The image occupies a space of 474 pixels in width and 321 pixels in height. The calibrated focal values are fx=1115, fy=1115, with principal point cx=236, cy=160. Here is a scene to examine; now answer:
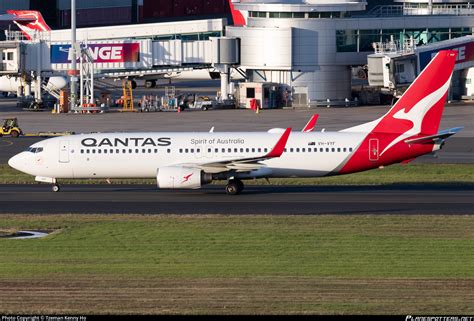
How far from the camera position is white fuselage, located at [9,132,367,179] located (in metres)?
59.0

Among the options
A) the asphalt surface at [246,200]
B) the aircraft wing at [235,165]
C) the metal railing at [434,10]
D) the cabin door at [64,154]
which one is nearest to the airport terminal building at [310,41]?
the metal railing at [434,10]

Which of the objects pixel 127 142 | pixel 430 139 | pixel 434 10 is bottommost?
pixel 127 142

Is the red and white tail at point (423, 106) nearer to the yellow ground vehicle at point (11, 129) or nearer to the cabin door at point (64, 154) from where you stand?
the cabin door at point (64, 154)

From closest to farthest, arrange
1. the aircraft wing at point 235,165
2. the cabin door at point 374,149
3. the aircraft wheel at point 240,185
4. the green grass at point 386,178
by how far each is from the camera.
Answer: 1. the cabin door at point 374,149
2. the aircraft wing at point 235,165
3. the aircraft wheel at point 240,185
4. the green grass at point 386,178

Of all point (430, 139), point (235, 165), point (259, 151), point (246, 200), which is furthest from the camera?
point (259, 151)

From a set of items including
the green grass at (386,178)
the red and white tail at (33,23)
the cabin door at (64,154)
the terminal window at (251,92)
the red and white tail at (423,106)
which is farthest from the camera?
the red and white tail at (33,23)

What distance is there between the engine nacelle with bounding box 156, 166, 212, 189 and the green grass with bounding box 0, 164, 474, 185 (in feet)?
24.6

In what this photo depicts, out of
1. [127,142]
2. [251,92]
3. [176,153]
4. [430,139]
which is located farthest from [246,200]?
[251,92]

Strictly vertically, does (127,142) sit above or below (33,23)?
below

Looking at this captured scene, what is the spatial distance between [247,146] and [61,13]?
12728 centimetres

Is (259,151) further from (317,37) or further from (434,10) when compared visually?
(434,10)

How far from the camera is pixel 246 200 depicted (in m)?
57.8

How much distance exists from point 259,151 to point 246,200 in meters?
3.14

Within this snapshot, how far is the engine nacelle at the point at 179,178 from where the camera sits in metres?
57.9
